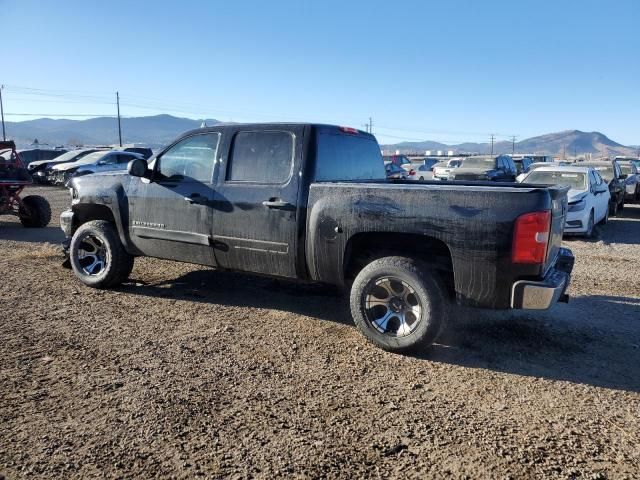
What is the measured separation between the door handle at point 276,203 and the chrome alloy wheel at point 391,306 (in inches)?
41.6

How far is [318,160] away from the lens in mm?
4648

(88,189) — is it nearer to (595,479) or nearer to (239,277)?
(239,277)

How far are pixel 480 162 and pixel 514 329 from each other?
15751 millimetres

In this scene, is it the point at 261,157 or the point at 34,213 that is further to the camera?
the point at 34,213

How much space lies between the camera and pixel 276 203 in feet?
15.0

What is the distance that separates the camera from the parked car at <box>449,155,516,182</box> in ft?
56.2

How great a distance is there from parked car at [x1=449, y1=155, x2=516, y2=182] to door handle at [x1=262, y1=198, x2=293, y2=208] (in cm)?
1335

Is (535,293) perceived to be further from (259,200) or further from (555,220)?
(259,200)

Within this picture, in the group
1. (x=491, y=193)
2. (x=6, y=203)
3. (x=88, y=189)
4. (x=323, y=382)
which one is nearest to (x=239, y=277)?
(x=88, y=189)

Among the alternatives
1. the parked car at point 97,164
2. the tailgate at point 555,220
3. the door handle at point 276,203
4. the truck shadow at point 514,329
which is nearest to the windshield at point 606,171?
the truck shadow at point 514,329

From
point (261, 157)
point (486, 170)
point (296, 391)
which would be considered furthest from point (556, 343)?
point (486, 170)

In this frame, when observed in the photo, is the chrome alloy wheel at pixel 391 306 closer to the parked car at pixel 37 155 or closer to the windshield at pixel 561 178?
the windshield at pixel 561 178

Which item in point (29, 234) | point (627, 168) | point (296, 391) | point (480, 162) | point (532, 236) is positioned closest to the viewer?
point (296, 391)

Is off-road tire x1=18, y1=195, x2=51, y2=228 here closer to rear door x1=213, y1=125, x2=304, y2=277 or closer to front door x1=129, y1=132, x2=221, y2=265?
front door x1=129, y1=132, x2=221, y2=265
